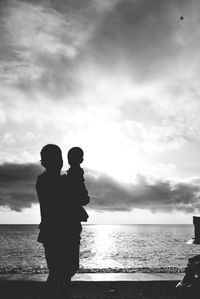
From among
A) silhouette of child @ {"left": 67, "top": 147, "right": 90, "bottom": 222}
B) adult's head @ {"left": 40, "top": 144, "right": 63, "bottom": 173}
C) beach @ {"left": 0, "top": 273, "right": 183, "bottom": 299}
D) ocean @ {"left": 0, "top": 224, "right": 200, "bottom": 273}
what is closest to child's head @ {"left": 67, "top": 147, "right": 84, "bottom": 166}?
silhouette of child @ {"left": 67, "top": 147, "right": 90, "bottom": 222}

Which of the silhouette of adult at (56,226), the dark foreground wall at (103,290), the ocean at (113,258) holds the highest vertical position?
the silhouette of adult at (56,226)

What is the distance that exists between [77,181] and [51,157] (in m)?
0.43

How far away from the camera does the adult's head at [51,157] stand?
344 centimetres

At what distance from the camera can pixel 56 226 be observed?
3.31 m

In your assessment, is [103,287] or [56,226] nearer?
[56,226]

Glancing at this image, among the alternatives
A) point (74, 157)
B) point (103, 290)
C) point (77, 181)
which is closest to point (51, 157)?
point (74, 157)

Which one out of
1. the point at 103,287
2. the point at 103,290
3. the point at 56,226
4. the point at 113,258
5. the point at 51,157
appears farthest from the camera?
the point at 113,258

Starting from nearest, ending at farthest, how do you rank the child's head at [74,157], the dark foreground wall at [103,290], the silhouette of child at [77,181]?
the silhouette of child at [77,181]
the child's head at [74,157]
the dark foreground wall at [103,290]

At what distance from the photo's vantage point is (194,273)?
4000mm

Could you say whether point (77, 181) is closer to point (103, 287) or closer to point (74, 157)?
point (74, 157)

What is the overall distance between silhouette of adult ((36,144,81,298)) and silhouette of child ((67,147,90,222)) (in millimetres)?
84

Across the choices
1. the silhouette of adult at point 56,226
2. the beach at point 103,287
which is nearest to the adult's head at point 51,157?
the silhouette of adult at point 56,226

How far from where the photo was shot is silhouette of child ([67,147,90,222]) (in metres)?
3.35

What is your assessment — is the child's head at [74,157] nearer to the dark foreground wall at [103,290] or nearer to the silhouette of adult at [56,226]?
the silhouette of adult at [56,226]
